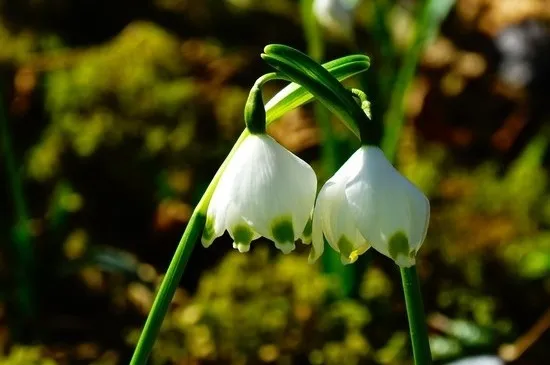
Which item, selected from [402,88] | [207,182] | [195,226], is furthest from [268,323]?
[195,226]

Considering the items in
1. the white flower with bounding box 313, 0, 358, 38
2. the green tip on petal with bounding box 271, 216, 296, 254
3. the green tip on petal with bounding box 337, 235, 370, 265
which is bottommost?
the white flower with bounding box 313, 0, 358, 38

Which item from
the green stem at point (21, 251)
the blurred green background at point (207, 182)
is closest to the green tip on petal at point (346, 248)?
the blurred green background at point (207, 182)

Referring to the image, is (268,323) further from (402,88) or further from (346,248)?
(346,248)

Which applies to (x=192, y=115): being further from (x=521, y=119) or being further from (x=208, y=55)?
(x=521, y=119)

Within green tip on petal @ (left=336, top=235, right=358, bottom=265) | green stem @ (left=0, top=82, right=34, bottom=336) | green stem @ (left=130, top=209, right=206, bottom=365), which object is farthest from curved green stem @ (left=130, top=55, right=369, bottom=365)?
green stem @ (left=0, top=82, right=34, bottom=336)

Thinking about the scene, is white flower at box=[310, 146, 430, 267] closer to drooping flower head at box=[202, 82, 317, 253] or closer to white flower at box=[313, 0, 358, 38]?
drooping flower head at box=[202, 82, 317, 253]

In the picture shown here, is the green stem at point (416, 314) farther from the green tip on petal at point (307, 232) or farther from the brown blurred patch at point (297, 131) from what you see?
the brown blurred patch at point (297, 131)

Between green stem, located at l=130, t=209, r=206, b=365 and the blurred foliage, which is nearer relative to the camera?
green stem, located at l=130, t=209, r=206, b=365

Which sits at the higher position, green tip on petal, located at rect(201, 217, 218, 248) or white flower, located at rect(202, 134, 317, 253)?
white flower, located at rect(202, 134, 317, 253)
